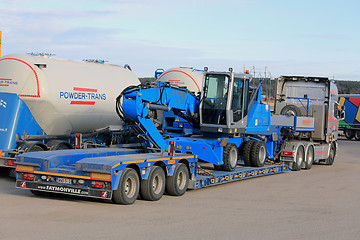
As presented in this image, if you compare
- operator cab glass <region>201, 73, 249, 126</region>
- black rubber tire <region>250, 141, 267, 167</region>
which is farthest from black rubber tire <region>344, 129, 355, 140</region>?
operator cab glass <region>201, 73, 249, 126</region>

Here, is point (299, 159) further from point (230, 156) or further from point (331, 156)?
point (230, 156)

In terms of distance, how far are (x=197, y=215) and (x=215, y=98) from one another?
6806 millimetres

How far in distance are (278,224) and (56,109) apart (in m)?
8.14

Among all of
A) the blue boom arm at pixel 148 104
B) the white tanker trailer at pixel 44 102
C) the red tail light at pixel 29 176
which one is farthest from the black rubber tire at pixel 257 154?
the red tail light at pixel 29 176

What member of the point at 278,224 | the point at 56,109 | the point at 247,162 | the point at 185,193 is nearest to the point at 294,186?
the point at 247,162

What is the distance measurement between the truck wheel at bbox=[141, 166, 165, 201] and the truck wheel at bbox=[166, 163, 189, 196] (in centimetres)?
37

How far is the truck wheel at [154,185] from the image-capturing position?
40.0ft

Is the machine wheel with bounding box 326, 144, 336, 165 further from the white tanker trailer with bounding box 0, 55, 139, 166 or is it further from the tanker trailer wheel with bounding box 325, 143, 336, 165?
the white tanker trailer with bounding box 0, 55, 139, 166

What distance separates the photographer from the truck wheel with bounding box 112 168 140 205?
11383mm

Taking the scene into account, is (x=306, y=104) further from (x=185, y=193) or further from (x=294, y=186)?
(x=185, y=193)

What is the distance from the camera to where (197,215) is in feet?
35.0

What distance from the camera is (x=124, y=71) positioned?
1934cm

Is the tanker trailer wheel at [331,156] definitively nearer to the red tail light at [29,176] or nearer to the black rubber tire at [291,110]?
the black rubber tire at [291,110]

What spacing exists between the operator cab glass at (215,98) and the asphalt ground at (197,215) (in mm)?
2624
